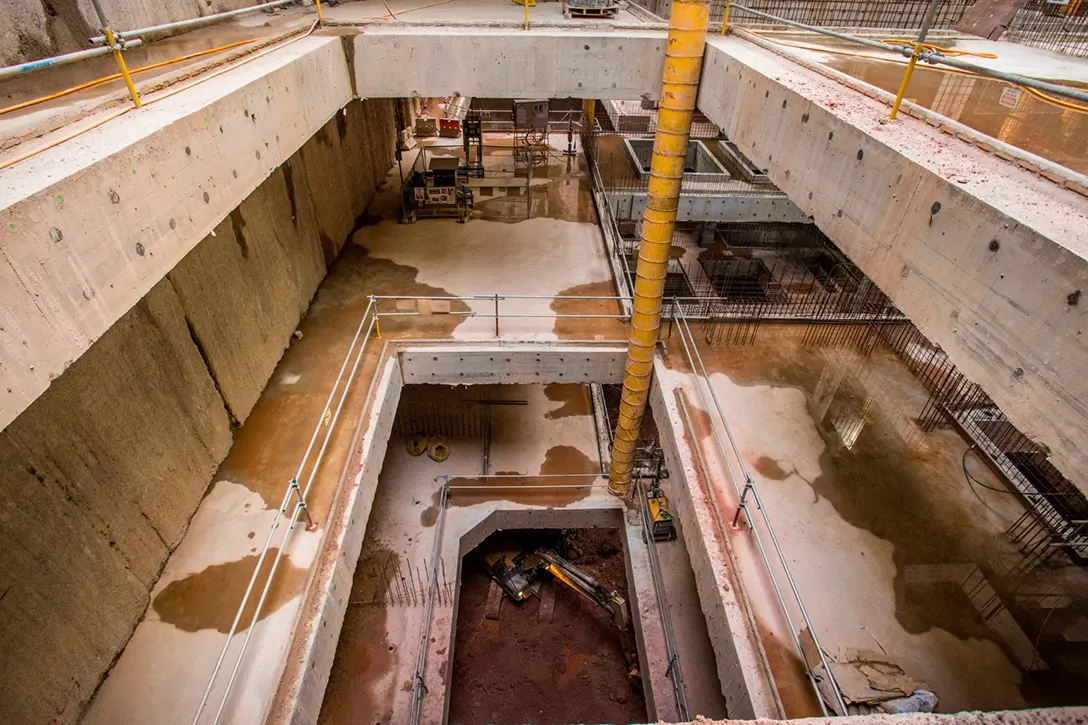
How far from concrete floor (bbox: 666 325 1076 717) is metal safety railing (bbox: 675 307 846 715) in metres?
0.10

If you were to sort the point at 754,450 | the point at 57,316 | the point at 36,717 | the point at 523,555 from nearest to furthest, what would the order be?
1. the point at 57,316
2. the point at 36,717
3. the point at 754,450
4. the point at 523,555

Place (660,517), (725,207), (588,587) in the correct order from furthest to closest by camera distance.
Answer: (725,207) < (588,587) < (660,517)

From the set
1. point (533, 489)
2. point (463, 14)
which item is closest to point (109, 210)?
point (533, 489)

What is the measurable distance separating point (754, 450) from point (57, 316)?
7.02 m

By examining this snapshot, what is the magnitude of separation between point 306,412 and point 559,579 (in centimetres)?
637

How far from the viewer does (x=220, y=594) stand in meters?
5.33

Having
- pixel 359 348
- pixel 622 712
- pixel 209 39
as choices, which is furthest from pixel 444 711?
pixel 209 39

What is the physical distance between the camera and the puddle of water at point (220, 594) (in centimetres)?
513

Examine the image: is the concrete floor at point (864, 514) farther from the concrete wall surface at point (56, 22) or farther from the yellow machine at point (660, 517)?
the concrete wall surface at point (56, 22)

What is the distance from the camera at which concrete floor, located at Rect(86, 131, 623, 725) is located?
4.78m

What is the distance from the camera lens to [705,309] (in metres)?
9.82

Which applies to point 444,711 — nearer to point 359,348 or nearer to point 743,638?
point 743,638

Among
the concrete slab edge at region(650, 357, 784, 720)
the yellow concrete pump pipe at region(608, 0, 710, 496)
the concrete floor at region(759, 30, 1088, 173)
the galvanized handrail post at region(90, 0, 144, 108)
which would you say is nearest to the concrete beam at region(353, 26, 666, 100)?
the yellow concrete pump pipe at region(608, 0, 710, 496)

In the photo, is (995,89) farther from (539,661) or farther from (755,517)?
(539,661)
